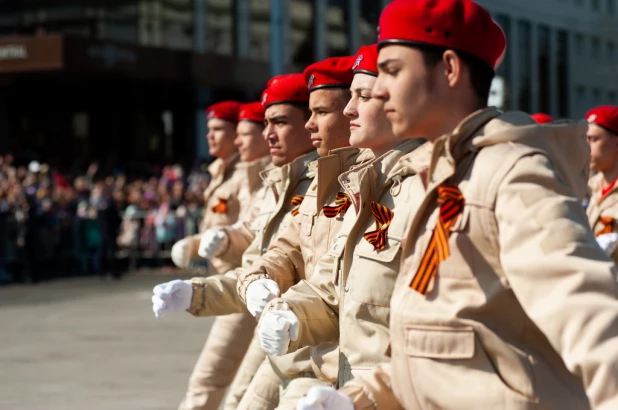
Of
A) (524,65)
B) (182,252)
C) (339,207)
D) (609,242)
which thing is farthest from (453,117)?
(524,65)

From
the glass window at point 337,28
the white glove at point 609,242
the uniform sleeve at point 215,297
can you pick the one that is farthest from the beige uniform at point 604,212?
the glass window at point 337,28

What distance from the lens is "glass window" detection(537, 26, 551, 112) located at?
185ft

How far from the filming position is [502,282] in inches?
122

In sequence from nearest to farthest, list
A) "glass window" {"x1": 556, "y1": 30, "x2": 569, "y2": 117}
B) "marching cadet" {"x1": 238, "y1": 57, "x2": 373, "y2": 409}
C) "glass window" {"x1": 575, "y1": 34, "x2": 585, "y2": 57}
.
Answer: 1. "marching cadet" {"x1": 238, "y1": 57, "x2": 373, "y2": 409}
2. "glass window" {"x1": 556, "y1": 30, "x2": 569, "y2": 117}
3. "glass window" {"x1": 575, "y1": 34, "x2": 585, "y2": 57}

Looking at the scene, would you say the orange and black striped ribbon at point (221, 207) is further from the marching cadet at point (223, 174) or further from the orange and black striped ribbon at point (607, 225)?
the orange and black striped ribbon at point (607, 225)

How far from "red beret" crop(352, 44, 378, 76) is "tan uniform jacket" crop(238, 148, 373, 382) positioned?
1.15 ft

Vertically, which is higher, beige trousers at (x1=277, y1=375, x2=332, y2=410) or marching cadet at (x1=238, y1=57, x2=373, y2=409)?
marching cadet at (x1=238, y1=57, x2=373, y2=409)

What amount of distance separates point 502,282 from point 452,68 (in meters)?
0.57

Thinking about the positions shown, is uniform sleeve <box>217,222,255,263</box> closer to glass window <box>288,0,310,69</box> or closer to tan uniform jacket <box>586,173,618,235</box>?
tan uniform jacket <box>586,173,618,235</box>

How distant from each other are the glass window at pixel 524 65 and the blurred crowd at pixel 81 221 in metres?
30.6

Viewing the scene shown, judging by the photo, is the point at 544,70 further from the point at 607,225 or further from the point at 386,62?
the point at 386,62

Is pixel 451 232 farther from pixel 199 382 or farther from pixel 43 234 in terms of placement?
pixel 43 234

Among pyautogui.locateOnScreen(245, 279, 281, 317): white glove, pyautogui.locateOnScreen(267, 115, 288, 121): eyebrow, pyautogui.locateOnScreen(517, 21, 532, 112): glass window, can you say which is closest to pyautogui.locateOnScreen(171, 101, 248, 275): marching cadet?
pyautogui.locateOnScreen(267, 115, 288, 121): eyebrow

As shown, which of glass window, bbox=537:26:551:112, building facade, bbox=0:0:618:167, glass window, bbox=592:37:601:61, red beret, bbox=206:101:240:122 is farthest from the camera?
glass window, bbox=592:37:601:61
